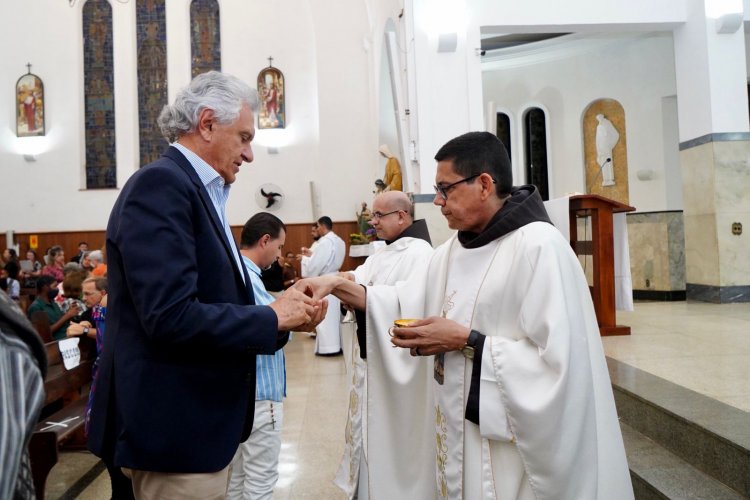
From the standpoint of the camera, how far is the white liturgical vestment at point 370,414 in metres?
2.39

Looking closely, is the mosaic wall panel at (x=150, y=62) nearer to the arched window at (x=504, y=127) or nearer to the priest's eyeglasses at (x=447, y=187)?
the arched window at (x=504, y=127)

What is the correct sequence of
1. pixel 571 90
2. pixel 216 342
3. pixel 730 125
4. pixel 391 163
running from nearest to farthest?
1. pixel 216 342
2. pixel 730 125
3. pixel 391 163
4. pixel 571 90

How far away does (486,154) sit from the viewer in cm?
196

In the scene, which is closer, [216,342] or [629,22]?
[216,342]

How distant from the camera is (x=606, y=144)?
11633 millimetres

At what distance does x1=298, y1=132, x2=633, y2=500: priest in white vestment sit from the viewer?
1751mm

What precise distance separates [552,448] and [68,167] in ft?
56.0

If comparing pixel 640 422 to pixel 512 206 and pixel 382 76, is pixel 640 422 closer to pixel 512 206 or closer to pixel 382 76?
pixel 512 206

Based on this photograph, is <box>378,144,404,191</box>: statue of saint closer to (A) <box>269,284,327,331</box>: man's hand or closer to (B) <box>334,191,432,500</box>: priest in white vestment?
(B) <box>334,191,432,500</box>: priest in white vestment

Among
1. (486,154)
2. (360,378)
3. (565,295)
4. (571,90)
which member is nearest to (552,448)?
(565,295)

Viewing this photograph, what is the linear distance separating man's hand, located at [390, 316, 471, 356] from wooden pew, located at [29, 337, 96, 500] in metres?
1.64

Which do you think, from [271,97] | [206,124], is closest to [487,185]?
[206,124]

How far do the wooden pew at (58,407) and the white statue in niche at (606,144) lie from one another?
1029cm

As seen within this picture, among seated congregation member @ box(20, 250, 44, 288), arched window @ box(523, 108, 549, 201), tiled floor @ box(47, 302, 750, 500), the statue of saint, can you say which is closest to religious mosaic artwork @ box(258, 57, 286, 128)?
the statue of saint
